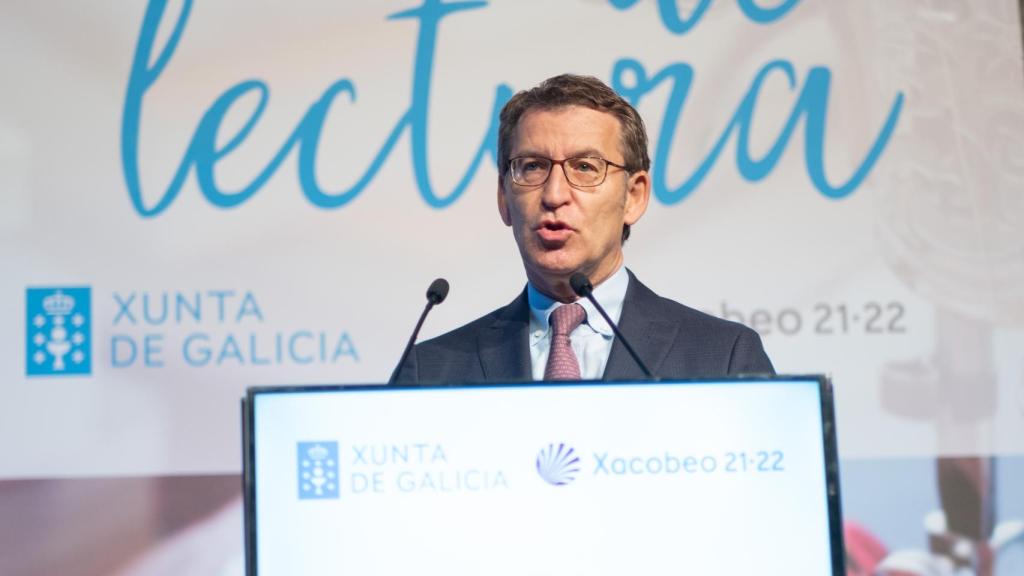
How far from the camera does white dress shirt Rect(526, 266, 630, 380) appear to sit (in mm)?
1888

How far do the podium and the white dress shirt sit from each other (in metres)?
0.41

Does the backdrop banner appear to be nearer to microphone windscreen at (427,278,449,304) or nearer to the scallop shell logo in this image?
microphone windscreen at (427,278,449,304)

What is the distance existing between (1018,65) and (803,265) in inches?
35.1

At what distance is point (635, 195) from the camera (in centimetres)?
205

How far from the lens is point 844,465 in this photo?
134 inches

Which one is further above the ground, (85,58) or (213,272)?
(85,58)

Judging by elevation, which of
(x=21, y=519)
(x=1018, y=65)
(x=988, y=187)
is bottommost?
(x=21, y=519)

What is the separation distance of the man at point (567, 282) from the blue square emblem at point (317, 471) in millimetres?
461

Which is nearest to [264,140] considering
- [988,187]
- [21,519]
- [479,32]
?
[479,32]

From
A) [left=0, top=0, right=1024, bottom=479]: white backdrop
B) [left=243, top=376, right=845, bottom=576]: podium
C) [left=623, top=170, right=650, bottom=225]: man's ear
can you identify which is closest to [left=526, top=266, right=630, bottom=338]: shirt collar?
[left=623, top=170, right=650, bottom=225]: man's ear

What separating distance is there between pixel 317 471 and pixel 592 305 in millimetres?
646

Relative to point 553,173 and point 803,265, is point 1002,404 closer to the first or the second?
point 803,265

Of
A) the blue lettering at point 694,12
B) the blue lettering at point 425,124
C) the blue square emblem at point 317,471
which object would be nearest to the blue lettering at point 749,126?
the blue lettering at point 425,124

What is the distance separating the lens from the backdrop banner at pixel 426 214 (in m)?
3.29
